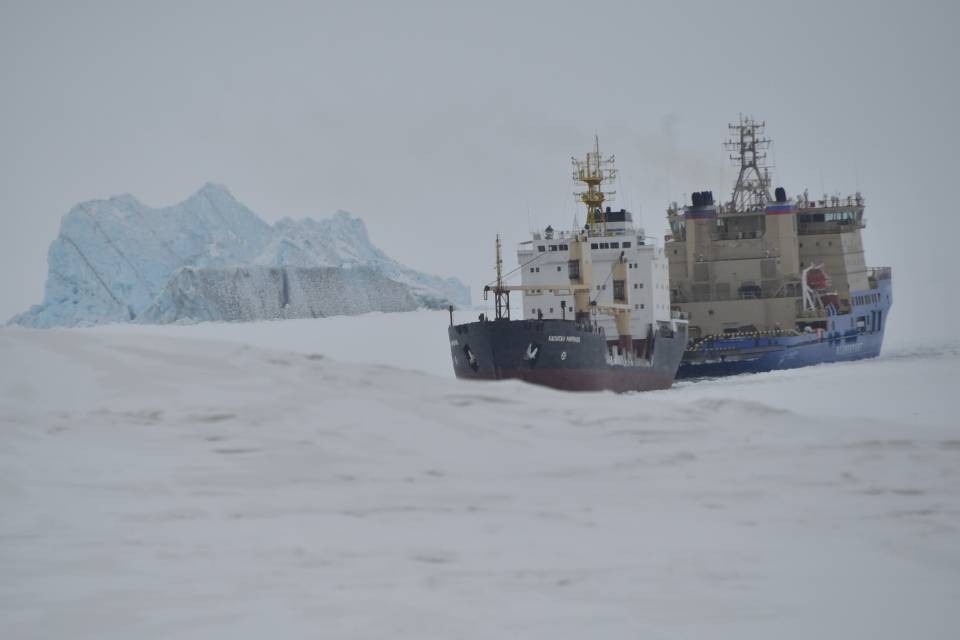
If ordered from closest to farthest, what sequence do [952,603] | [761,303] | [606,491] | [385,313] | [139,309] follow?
[952,603], [606,491], [761,303], [139,309], [385,313]

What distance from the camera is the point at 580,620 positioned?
6.05 meters

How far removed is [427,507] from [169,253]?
81742mm

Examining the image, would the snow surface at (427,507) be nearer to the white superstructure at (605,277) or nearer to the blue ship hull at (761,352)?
the white superstructure at (605,277)

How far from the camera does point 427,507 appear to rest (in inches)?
303

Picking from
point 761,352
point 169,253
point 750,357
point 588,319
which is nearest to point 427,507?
point 588,319

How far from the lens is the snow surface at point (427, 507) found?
20.3ft

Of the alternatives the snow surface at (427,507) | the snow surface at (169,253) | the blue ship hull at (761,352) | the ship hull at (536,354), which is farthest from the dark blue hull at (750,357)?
the snow surface at (427,507)

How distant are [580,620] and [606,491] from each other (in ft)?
7.35

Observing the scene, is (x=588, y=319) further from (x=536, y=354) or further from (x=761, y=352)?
(x=761, y=352)

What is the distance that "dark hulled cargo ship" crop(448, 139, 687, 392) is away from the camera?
39344mm

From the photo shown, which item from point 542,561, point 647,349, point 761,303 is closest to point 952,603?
point 542,561

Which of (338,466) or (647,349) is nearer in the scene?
(338,466)

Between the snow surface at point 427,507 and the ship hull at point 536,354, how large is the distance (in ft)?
93.2

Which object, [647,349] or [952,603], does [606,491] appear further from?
[647,349]
